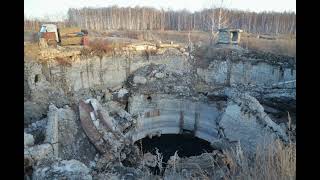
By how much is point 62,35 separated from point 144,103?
2904mm

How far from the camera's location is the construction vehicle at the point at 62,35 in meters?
8.32

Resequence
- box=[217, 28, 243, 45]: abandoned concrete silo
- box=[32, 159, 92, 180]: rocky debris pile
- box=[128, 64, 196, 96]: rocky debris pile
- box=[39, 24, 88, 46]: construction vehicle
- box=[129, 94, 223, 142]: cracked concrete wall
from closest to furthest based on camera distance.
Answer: box=[32, 159, 92, 180]: rocky debris pile → box=[39, 24, 88, 46]: construction vehicle → box=[129, 94, 223, 142]: cracked concrete wall → box=[128, 64, 196, 96]: rocky debris pile → box=[217, 28, 243, 45]: abandoned concrete silo

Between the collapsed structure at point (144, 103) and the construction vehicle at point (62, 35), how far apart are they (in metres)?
0.48

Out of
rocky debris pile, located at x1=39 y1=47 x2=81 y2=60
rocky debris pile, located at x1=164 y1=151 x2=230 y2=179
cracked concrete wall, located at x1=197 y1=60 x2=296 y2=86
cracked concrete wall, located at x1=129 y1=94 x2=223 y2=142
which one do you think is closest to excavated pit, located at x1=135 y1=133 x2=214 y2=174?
cracked concrete wall, located at x1=129 y1=94 x2=223 y2=142

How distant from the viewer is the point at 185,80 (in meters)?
10.5

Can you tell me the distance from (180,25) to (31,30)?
5627 millimetres

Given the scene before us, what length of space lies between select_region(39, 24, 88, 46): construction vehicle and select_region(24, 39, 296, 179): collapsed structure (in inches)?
18.7

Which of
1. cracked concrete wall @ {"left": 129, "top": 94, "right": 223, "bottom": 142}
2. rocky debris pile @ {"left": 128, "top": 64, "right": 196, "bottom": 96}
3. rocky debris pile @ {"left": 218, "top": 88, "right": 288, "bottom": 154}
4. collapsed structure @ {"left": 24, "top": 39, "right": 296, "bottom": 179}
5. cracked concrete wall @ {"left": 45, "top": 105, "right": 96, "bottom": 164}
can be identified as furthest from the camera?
rocky debris pile @ {"left": 128, "top": 64, "right": 196, "bottom": 96}

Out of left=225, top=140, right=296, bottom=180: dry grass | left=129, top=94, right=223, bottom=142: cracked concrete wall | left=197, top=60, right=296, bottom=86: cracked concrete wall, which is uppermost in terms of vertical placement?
left=197, top=60, right=296, bottom=86: cracked concrete wall

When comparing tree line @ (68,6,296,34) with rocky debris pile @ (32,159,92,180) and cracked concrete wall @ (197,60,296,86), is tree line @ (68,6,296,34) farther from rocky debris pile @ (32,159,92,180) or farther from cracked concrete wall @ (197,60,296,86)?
rocky debris pile @ (32,159,92,180)

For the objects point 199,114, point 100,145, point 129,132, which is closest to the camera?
point 100,145

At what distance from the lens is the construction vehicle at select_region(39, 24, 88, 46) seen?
8.32 m
